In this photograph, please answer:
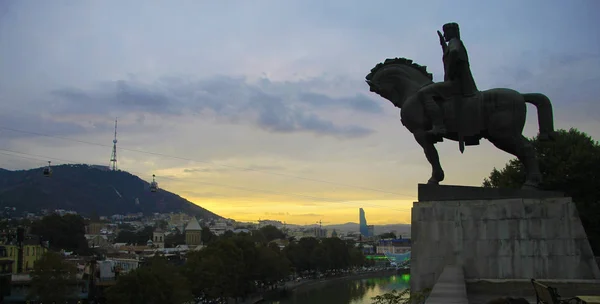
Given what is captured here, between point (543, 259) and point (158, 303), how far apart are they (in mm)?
27463

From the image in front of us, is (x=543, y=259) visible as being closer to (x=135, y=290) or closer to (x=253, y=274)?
(x=135, y=290)

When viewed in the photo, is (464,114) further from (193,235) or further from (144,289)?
(193,235)

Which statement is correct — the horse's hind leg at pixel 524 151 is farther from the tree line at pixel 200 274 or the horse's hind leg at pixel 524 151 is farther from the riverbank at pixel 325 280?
the riverbank at pixel 325 280

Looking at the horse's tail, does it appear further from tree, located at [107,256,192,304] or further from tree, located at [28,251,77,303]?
tree, located at [28,251,77,303]

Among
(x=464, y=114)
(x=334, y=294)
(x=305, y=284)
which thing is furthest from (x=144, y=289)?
(x=305, y=284)

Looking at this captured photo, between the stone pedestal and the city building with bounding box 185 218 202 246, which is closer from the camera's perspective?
the stone pedestal

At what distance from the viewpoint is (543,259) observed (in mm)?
9539

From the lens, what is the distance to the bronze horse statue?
10.3 m

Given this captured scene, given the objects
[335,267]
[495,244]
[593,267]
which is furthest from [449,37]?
[335,267]

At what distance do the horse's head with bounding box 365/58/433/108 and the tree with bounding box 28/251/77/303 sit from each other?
31837 millimetres

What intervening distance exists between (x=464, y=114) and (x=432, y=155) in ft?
3.53

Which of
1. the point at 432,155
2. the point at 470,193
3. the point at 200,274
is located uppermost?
the point at 432,155

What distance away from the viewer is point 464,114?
10594 millimetres

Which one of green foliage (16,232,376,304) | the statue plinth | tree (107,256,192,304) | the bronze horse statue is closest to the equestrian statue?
the bronze horse statue
